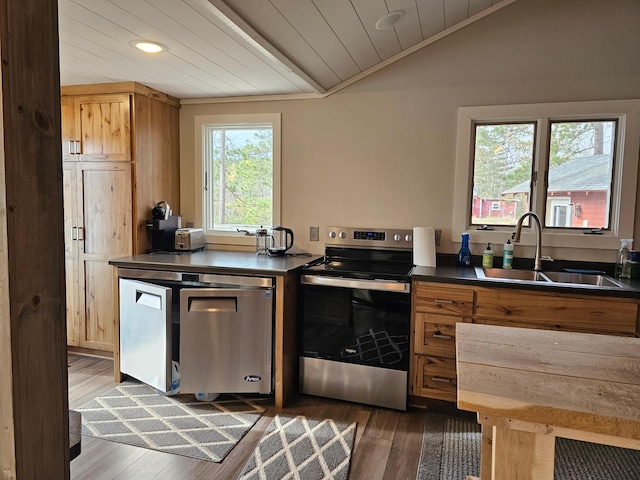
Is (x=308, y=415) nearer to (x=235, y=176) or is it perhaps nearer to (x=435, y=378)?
(x=435, y=378)

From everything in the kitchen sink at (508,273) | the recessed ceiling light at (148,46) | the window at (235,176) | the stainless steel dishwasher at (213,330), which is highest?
the recessed ceiling light at (148,46)

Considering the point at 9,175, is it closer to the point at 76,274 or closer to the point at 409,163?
the point at 409,163

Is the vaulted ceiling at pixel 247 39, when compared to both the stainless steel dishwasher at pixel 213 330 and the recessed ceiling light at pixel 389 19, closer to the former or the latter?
the recessed ceiling light at pixel 389 19

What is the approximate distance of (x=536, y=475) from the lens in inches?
42.8

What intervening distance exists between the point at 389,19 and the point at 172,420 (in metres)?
2.57

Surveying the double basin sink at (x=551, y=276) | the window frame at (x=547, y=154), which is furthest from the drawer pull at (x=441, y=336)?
the window frame at (x=547, y=154)

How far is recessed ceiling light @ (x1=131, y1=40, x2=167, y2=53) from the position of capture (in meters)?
2.27

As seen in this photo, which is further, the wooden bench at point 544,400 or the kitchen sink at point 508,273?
the kitchen sink at point 508,273

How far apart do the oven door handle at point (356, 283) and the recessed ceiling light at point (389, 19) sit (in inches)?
Answer: 57.6

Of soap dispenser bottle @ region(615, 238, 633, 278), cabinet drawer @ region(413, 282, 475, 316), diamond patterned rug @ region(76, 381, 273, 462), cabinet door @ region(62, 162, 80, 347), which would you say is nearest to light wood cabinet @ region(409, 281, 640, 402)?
cabinet drawer @ region(413, 282, 475, 316)

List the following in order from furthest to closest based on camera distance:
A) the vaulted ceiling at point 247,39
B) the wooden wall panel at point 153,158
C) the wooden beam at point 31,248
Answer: the wooden wall panel at point 153,158
the vaulted ceiling at point 247,39
the wooden beam at point 31,248

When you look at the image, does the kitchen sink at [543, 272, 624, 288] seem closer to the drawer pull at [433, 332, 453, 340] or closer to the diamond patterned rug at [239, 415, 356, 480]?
the drawer pull at [433, 332, 453, 340]

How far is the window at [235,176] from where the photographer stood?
11.2 feet

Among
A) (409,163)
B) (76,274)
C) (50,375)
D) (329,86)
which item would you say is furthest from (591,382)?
(76,274)
